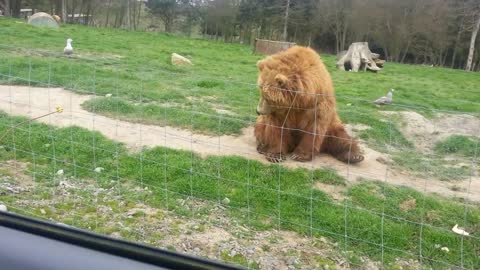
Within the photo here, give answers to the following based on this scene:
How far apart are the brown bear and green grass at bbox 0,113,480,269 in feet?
1.39

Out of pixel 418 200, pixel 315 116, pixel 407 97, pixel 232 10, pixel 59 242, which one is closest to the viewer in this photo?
pixel 59 242

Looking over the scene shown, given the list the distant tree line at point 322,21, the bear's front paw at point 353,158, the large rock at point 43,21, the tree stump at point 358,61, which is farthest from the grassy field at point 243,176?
the distant tree line at point 322,21

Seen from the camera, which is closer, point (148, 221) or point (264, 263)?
point (264, 263)

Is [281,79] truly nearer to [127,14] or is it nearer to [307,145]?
[307,145]

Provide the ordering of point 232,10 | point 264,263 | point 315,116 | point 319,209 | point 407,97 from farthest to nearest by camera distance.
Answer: point 232,10
point 407,97
point 315,116
point 319,209
point 264,263

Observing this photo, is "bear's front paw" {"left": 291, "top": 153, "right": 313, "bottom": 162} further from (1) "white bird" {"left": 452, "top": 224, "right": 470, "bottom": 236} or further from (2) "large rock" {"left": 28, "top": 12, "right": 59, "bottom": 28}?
(2) "large rock" {"left": 28, "top": 12, "right": 59, "bottom": 28}

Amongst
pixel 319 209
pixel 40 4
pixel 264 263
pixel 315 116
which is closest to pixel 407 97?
pixel 315 116

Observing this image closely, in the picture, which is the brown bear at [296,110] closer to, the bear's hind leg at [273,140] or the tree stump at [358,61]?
the bear's hind leg at [273,140]

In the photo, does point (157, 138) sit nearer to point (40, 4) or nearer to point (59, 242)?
point (59, 242)

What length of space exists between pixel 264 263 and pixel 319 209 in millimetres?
1046

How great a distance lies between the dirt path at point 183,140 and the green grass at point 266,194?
0.86ft

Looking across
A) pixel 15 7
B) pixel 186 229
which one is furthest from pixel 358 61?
pixel 15 7

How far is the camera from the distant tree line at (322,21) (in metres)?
26.8

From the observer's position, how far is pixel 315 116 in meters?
5.38
